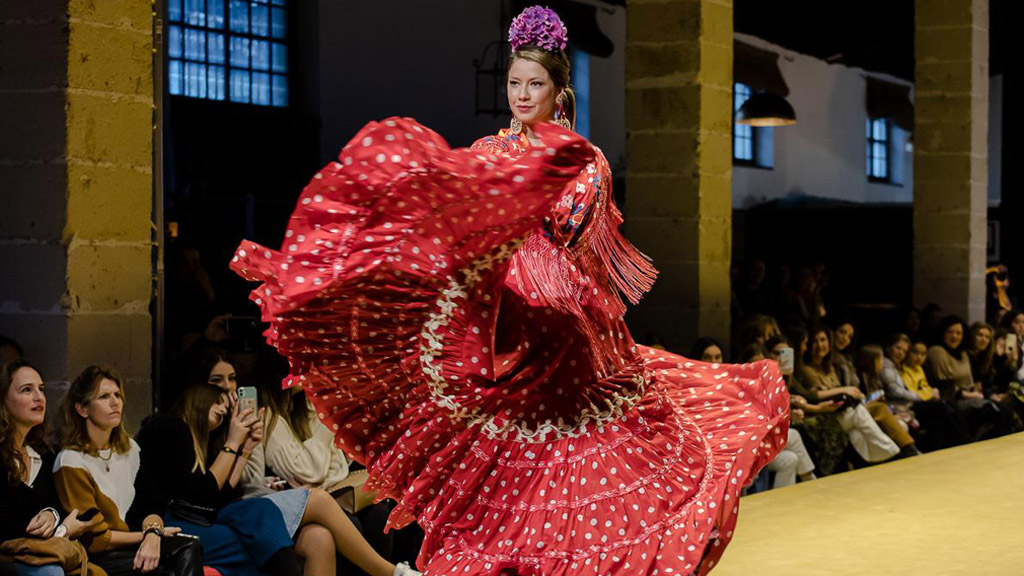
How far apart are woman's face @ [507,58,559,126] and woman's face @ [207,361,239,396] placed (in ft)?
5.40

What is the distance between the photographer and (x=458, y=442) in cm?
250

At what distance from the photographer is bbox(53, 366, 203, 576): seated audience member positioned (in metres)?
3.21

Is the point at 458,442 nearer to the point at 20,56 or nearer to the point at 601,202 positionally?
the point at 601,202

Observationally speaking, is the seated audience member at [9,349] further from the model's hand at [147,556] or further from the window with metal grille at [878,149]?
the window with metal grille at [878,149]

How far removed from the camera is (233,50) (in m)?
9.60

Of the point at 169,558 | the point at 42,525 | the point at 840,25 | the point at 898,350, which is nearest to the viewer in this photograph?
the point at 42,525

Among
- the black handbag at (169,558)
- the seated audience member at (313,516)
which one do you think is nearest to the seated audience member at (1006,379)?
the seated audience member at (313,516)

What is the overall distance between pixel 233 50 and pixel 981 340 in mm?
5563

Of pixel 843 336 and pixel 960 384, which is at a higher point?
pixel 843 336

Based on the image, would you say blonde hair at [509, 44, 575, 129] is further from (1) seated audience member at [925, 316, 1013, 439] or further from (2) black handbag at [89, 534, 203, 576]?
(1) seated audience member at [925, 316, 1013, 439]

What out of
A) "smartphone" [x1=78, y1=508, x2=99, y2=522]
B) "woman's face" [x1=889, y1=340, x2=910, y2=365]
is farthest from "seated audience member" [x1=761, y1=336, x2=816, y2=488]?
"smartphone" [x1=78, y1=508, x2=99, y2=522]

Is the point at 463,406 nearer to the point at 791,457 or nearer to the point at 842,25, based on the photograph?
the point at 791,457

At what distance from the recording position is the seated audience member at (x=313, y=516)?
3754mm

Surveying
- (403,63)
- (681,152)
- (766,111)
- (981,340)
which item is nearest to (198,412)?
(681,152)
